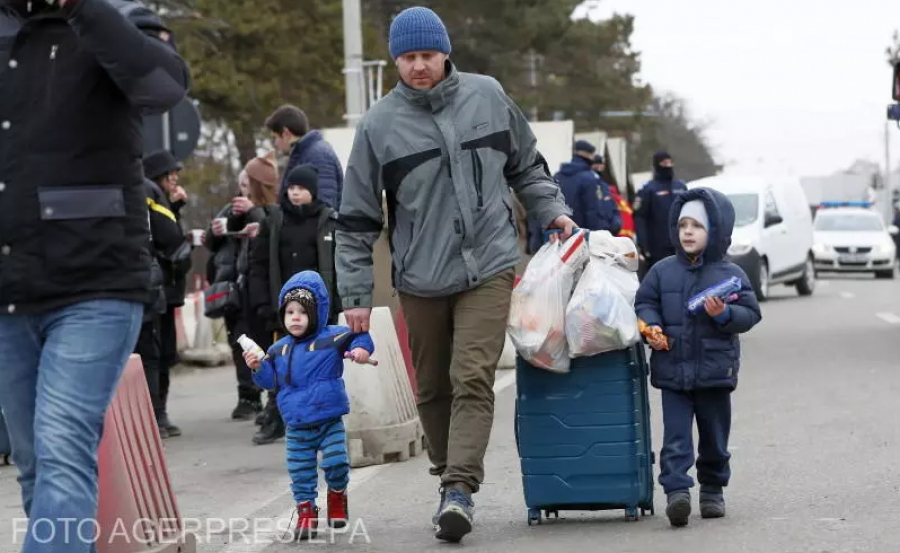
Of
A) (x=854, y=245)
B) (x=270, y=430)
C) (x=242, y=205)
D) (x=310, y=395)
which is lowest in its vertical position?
(x=854, y=245)

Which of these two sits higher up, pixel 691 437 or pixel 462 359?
pixel 462 359

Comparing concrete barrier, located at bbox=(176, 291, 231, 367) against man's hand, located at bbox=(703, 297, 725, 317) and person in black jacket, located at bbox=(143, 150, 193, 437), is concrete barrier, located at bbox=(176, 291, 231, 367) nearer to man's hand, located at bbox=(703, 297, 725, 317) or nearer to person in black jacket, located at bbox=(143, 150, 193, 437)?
person in black jacket, located at bbox=(143, 150, 193, 437)

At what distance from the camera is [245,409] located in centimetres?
1296

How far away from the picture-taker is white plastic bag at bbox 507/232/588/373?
7238mm

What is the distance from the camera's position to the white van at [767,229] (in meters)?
24.8

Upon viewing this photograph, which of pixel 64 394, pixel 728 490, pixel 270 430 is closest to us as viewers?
pixel 64 394

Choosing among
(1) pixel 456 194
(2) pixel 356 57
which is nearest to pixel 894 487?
(1) pixel 456 194

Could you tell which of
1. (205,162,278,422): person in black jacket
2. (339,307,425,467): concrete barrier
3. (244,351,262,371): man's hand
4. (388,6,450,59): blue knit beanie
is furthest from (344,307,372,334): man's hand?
(205,162,278,422): person in black jacket

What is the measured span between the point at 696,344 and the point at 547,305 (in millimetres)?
603

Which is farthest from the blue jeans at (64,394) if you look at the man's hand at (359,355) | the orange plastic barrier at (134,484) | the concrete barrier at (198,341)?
the concrete barrier at (198,341)

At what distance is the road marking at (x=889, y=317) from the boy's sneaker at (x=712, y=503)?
13.7 m

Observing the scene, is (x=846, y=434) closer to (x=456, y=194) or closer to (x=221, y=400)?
(x=456, y=194)

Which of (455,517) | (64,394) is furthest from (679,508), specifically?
(64,394)

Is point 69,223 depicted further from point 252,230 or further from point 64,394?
point 252,230
